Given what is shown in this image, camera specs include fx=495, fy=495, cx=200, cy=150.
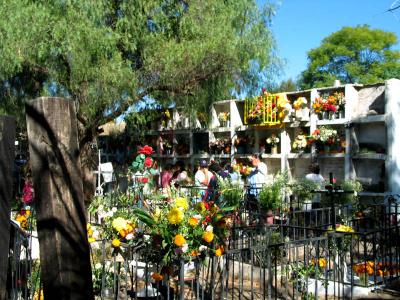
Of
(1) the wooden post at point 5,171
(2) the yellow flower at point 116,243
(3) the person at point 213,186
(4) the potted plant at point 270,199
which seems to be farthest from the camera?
(4) the potted plant at point 270,199

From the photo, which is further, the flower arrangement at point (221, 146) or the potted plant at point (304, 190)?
the flower arrangement at point (221, 146)

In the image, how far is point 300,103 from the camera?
35.9 ft

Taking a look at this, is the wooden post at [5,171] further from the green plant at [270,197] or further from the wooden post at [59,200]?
the green plant at [270,197]

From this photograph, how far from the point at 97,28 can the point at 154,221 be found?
8.21 m

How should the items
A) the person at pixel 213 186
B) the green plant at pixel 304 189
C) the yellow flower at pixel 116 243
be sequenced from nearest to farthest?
1. the yellow flower at pixel 116 243
2. the person at pixel 213 186
3. the green plant at pixel 304 189

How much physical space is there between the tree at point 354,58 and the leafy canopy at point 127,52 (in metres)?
23.5

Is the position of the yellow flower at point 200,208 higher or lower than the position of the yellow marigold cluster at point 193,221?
higher

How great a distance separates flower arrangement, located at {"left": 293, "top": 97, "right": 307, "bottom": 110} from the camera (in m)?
10.9

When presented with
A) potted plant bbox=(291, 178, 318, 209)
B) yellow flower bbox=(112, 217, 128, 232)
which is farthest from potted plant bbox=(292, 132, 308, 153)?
yellow flower bbox=(112, 217, 128, 232)

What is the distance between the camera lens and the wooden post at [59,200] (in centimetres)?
211

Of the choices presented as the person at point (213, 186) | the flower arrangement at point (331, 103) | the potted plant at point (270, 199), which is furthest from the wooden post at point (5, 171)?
the flower arrangement at point (331, 103)

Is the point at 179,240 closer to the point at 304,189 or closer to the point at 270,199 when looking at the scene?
the point at 270,199

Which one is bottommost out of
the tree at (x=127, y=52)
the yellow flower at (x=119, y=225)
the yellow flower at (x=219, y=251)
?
the yellow flower at (x=219, y=251)

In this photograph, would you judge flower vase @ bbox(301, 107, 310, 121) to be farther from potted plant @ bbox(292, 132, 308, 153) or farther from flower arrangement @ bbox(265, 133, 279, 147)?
flower arrangement @ bbox(265, 133, 279, 147)
